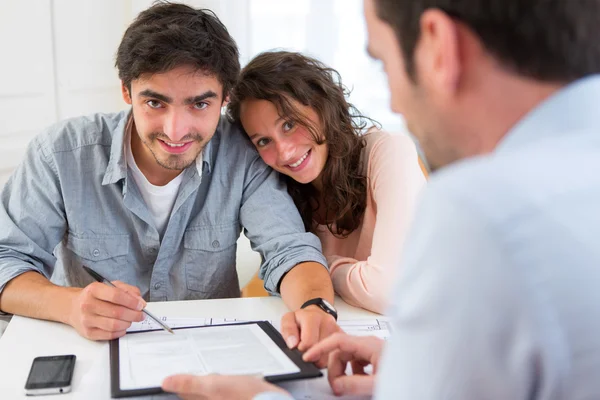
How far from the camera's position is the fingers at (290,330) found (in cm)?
114

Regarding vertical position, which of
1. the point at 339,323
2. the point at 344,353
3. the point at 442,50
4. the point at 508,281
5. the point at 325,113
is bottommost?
the point at 339,323

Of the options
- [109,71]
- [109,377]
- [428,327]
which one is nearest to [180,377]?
[109,377]

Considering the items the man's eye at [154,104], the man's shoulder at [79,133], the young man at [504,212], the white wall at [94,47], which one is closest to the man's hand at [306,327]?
the young man at [504,212]

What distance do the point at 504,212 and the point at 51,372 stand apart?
0.82 meters

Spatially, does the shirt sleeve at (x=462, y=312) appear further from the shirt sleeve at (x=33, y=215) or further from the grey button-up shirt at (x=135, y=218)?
the shirt sleeve at (x=33, y=215)

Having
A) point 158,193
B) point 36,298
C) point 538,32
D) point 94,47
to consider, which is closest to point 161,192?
point 158,193

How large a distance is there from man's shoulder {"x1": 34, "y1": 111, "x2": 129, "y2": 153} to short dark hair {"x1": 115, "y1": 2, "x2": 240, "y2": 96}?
0.12 m

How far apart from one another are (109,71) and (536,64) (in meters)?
2.95

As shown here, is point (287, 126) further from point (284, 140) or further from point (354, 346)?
point (354, 346)

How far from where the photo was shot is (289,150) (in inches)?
64.7

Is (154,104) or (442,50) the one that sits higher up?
(442,50)

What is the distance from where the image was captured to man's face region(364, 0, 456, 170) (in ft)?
2.23

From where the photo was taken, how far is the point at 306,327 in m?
1.17

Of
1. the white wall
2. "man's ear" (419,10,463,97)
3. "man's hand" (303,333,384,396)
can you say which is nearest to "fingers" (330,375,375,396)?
"man's hand" (303,333,384,396)
